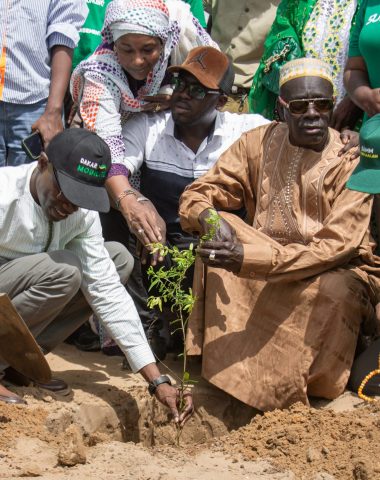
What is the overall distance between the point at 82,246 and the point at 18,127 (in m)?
1.18

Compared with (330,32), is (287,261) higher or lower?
lower

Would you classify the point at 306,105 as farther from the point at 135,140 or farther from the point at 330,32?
the point at 135,140

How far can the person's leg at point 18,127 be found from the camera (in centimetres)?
642

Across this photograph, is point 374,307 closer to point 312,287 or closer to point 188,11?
point 312,287

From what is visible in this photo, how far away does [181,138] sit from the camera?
21.7 feet

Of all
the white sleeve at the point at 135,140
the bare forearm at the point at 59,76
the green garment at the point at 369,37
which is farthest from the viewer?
the white sleeve at the point at 135,140

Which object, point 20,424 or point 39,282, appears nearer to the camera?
point 20,424

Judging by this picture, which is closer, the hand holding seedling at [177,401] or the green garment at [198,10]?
the hand holding seedling at [177,401]

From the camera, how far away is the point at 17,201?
5.46 m

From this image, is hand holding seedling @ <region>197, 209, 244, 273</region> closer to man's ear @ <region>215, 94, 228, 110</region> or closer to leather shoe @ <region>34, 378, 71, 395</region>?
leather shoe @ <region>34, 378, 71, 395</region>

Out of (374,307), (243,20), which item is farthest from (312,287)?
(243,20)

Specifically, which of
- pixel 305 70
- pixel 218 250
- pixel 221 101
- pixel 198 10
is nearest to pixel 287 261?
pixel 218 250

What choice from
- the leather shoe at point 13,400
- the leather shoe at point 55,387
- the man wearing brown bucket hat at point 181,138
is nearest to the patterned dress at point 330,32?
the man wearing brown bucket hat at point 181,138

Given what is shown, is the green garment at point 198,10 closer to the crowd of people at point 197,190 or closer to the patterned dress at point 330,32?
the crowd of people at point 197,190
